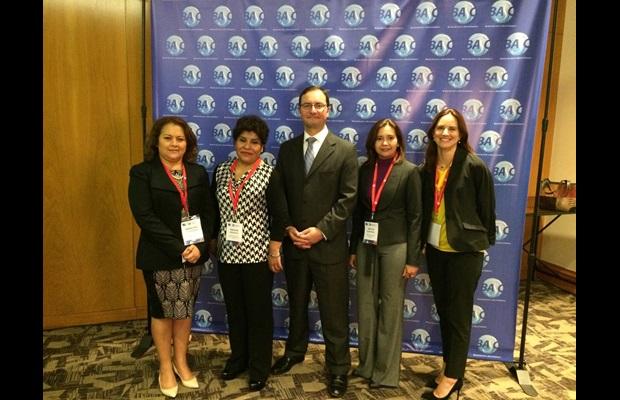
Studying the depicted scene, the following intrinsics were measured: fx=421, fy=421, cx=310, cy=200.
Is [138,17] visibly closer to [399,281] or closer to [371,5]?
[371,5]

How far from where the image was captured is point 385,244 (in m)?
2.53

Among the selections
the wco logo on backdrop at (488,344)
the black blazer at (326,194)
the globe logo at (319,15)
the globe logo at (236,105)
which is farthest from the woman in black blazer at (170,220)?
the wco logo on backdrop at (488,344)

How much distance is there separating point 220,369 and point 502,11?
2.98m

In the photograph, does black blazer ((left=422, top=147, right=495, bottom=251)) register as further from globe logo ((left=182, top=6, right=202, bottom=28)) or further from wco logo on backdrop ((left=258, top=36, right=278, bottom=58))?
globe logo ((left=182, top=6, right=202, bottom=28))

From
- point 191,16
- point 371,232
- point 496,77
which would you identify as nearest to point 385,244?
point 371,232

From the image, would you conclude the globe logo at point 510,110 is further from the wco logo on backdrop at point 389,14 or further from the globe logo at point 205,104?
the globe logo at point 205,104

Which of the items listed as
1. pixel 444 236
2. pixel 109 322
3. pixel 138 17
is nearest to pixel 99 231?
pixel 109 322

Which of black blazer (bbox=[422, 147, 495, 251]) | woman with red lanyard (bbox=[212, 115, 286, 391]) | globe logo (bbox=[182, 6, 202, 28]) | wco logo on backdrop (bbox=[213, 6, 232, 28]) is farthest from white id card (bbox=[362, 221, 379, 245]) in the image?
globe logo (bbox=[182, 6, 202, 28])

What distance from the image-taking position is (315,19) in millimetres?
2877

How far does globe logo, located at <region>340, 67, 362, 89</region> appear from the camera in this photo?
9.46ft

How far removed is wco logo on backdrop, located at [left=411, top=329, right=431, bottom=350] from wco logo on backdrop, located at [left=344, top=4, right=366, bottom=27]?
2.22 meters

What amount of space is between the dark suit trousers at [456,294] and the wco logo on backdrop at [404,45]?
51.2 inches

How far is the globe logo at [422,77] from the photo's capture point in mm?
2822

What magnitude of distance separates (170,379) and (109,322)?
129 cm
